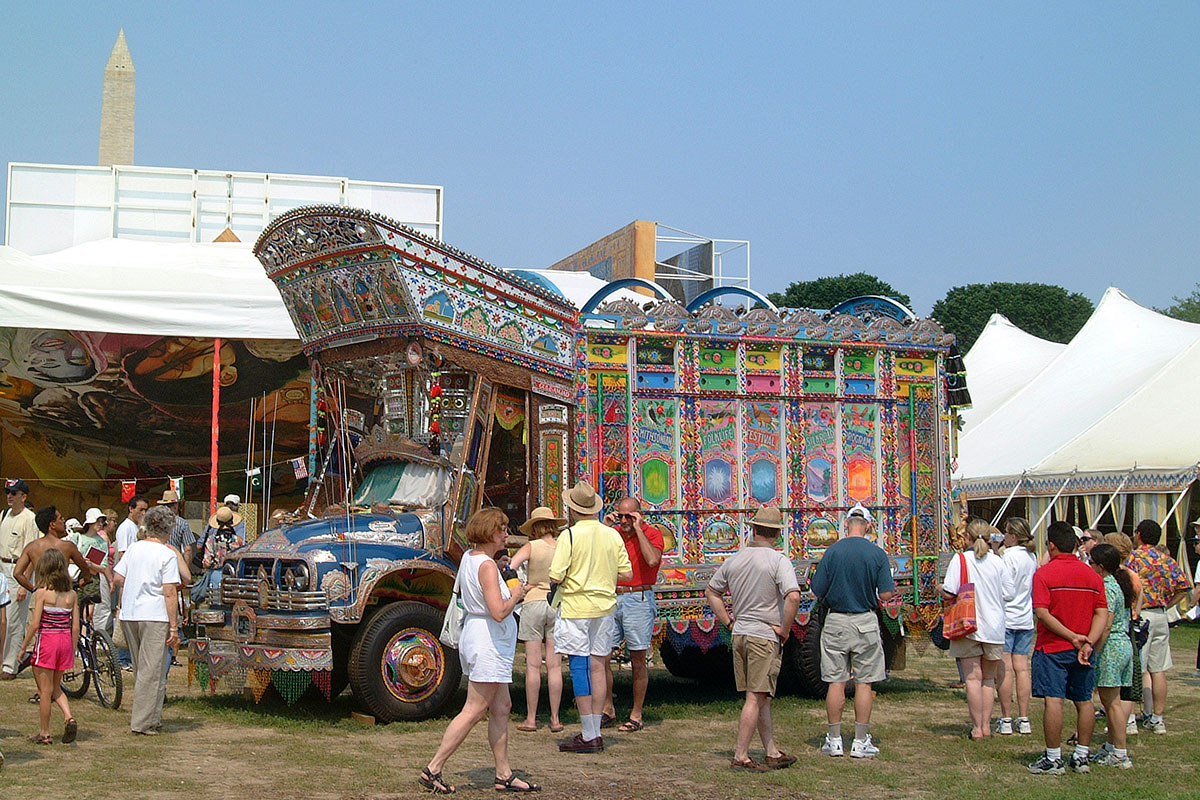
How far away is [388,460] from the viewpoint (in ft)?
35.0

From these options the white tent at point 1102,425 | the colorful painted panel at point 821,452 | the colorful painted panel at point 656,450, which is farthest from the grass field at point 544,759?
the white tent at point 1102,425

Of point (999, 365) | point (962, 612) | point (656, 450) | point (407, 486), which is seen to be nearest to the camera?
point (962, 612)

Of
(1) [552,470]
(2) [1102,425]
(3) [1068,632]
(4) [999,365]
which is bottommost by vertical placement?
(3) [1068,632]

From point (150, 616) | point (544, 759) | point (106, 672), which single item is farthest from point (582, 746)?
point (106, 672)

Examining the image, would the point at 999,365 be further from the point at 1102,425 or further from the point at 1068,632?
the point at 1068,632

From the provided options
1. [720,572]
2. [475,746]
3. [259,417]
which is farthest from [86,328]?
[720,572]

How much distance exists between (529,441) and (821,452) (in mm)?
2938

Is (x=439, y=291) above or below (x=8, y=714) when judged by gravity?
above

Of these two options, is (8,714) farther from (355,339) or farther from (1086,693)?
(1086,693)

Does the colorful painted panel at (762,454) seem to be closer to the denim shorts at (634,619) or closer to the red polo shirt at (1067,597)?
the denim shorts at (634,619)

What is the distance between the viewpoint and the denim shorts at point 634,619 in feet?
31.1

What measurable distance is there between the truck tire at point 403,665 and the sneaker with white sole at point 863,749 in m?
3.09

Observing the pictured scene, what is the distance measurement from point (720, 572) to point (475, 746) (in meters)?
2.20

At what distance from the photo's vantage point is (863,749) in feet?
27.1
